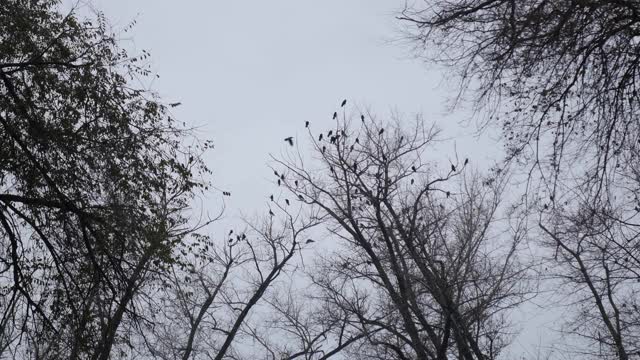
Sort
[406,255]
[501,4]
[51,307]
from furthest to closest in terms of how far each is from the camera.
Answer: [406,255], [51,307], [501,4]

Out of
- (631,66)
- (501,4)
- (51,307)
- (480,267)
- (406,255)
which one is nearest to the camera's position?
(631,66)

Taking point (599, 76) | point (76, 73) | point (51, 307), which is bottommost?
point (51, 307)

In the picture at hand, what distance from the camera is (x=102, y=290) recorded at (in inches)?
212

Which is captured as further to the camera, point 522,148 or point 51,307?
point 51,307

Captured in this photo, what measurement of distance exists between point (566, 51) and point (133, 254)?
4.84m

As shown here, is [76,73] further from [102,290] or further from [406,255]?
[406,255]

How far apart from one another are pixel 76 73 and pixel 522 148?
16.5 ft

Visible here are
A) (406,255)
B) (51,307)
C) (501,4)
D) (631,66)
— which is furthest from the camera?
(406,255)

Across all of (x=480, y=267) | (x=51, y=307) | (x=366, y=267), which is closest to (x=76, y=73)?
(x=51, y=307)

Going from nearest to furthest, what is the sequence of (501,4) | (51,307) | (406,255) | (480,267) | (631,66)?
(631,66) → (501,4) → (51,307) → (406,255) → (480,267)

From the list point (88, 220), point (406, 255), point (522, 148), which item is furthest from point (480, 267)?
point (88, 220)

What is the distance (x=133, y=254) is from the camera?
17.3 ft

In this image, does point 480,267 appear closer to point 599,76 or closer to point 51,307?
point 599,76

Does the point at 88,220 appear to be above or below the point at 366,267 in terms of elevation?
below
